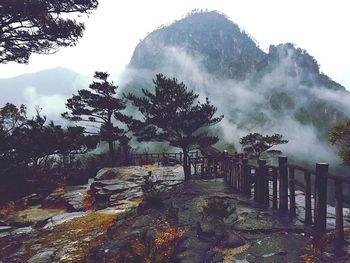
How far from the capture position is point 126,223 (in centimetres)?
919

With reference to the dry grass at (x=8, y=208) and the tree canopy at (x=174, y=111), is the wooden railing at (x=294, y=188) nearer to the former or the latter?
the tree canopy at (x=174, y=111)

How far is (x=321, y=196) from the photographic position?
5902 mm

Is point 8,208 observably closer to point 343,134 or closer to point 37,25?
point 37,25

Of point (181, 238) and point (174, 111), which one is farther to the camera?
point (174, 111)

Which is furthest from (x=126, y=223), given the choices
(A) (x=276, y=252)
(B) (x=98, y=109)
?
(B) (x=98, y=109)

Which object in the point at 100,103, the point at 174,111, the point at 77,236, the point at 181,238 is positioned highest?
the point at 100,103

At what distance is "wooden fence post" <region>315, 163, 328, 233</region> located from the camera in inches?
230

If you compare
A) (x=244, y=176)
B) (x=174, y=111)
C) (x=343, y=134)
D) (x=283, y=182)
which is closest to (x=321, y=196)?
(x=283, y=182)

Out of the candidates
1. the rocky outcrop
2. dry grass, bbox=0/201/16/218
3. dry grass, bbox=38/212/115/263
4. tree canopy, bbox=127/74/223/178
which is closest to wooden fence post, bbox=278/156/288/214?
dry grass, bbox=38/212/115/263

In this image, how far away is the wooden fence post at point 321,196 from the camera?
230 inches

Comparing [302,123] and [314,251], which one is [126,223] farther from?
[302,123]

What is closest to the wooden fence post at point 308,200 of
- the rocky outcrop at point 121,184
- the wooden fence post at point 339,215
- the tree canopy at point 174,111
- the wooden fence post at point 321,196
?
the wooden fence post at point 321,196

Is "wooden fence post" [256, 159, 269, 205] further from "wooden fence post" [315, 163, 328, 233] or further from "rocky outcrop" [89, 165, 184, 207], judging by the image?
Answer: "rocky outcrop" [89, 165, 184, 207]

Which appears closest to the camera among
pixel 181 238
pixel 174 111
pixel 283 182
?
pixel 181 238
